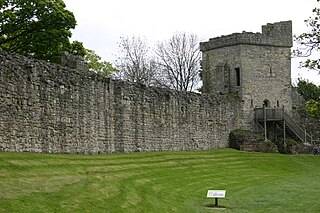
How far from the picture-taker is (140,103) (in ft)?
89.0

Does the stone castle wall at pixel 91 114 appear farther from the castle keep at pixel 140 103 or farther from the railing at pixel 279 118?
the railing at pixel 279 118

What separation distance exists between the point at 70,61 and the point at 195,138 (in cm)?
1039

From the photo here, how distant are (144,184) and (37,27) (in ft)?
72.6

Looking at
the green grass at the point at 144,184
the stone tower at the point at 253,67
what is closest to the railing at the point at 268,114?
the stone tower at the point at 253,67

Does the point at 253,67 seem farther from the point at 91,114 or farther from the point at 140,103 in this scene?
the point at 91,114

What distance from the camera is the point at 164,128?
96.4 feet

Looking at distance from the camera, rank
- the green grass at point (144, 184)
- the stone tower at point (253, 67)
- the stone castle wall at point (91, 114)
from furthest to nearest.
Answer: the stone tower at point (253, 67) → the stone castle wall at point (91, 114) → the green grass at point (144, 184)

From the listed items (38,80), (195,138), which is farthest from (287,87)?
(38,80)

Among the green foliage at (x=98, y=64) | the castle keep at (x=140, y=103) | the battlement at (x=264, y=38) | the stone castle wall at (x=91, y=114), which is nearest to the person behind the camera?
the stone castle wall at (x=91, y=114)

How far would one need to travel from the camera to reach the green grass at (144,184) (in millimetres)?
13156

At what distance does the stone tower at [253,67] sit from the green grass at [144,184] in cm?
1204

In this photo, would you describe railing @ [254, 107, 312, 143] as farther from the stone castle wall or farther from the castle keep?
the stone castle wall

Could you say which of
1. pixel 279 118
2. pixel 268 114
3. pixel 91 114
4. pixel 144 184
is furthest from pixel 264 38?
pixel 144 184

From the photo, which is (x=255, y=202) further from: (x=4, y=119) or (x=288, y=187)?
(x=4, y=119)
